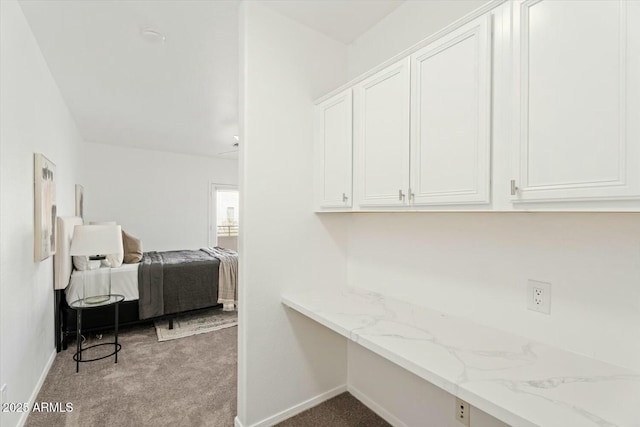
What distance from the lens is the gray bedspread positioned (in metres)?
3.47

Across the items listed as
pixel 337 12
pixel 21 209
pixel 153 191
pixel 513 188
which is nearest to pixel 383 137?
pixel 513 188

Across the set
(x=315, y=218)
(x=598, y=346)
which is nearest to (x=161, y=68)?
(x=315, y=218)

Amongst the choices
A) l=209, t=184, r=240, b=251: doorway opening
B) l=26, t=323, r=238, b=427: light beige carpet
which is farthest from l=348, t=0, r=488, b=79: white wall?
l=209, t=184, r=240, b=251: doorway opening

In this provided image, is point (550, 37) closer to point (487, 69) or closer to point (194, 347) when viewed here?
point (487, 69)

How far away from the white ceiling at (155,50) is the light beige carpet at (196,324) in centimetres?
254

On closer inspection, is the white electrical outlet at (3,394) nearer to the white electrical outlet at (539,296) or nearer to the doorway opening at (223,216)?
the white electrical outlet at (539,296)

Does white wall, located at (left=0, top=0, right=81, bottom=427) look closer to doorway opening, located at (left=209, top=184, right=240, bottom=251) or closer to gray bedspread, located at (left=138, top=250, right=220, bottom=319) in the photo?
gray bedspread, located at (left=138, top=250, right=220, bottom=319)

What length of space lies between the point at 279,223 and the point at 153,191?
192 inches

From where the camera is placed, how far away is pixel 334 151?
190 cm

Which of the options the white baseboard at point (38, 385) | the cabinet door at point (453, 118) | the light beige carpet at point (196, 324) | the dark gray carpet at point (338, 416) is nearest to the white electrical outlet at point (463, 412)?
the dark gray carpet at point (338, 416)

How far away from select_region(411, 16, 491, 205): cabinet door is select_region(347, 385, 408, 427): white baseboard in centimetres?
140

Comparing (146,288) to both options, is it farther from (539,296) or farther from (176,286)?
(539,296)

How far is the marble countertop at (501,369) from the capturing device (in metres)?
0.85

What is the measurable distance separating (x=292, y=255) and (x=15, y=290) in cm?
163
